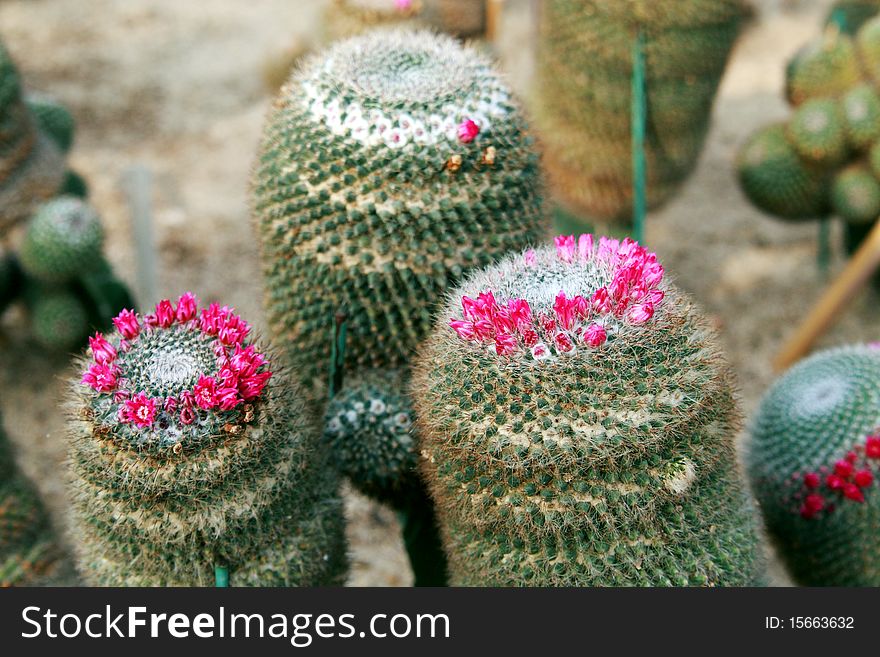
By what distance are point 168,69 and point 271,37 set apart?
3.14 ft

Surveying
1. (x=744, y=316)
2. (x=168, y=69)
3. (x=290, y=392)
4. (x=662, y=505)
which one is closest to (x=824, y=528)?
(x=662, y=505)

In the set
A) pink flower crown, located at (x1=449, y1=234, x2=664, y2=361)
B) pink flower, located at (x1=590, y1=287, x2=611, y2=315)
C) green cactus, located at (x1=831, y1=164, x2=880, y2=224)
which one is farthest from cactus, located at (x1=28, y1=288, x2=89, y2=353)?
green cactus, located at (x1=831, y1=164, x2=880, y2=224)

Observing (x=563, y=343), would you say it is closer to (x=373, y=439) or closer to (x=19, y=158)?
(x=373, y=439)

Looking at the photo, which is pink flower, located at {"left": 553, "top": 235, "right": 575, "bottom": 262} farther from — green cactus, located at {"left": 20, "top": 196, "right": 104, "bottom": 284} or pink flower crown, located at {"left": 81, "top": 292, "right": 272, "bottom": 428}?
green cactus, located at {"left": 20, "top": 196, "right": 104, "bottom": 284}

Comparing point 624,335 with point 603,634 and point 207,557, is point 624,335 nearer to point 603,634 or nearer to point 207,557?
point 603,634

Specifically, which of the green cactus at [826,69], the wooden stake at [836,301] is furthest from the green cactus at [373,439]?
the green cactus at [826,69]

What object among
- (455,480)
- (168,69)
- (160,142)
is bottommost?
(455,480)

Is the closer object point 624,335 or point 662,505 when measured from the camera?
point 624,335

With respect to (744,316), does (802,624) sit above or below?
below

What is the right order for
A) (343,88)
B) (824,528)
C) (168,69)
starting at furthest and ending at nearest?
(168,69) < (824,528) < (343,88)

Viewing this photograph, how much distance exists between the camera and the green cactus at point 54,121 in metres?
4.62

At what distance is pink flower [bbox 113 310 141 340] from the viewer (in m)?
1.95

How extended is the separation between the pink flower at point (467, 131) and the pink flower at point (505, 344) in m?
0.71

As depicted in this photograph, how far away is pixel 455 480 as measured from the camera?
193 centimetres
